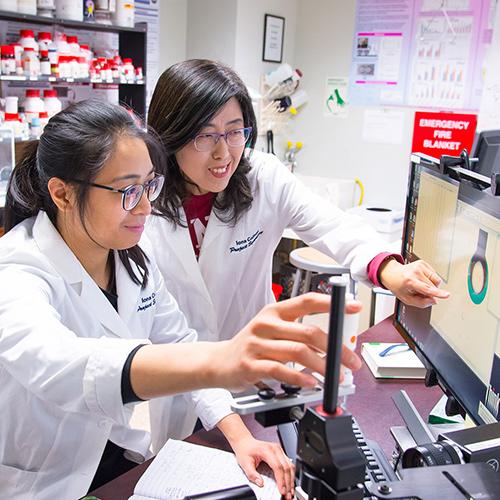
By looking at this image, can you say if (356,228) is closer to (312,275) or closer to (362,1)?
(312,275)

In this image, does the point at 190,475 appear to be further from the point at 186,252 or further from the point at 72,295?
the point at 186,252

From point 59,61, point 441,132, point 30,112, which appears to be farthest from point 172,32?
point 441,132

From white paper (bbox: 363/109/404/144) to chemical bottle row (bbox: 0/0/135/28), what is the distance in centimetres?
174

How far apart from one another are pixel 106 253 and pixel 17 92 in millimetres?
2077

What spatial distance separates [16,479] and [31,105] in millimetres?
2138

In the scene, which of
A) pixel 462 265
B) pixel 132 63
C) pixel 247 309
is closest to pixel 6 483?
pixel 247 309

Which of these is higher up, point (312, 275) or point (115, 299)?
point (115, 299)

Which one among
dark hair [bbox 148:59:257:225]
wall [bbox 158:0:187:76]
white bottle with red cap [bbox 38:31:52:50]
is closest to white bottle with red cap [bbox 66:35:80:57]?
white bottle with red cap [bbox 38:31:52:50]

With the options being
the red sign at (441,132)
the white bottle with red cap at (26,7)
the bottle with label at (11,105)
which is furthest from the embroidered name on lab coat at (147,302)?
the red sign at (441,132)

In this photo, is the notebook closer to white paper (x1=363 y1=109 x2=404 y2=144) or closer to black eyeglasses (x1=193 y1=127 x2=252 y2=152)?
black eyeglasses (x1=193 y1=127 x2=252 y2=152)

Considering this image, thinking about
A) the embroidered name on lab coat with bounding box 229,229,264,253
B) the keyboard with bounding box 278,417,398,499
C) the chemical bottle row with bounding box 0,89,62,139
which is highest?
the chemical bottle row with bounding box 0,89,62,139

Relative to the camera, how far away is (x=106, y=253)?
1273 millimetres

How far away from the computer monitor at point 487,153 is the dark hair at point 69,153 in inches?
31.4

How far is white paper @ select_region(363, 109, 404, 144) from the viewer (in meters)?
4.00
